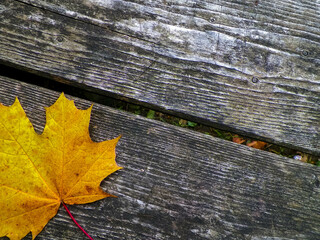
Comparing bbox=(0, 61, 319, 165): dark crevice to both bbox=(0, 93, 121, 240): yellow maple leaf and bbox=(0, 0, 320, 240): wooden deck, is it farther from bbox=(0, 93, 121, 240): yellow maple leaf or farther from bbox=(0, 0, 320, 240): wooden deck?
bbox=(0, 93, 121, 240): yellow maple leaf

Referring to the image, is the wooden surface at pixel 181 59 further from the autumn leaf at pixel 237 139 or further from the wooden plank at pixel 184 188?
the autumn leaf at pixel 237 139

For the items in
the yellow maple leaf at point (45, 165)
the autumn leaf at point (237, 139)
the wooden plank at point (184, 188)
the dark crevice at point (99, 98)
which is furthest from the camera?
the autumn leaf at point (237, 139)

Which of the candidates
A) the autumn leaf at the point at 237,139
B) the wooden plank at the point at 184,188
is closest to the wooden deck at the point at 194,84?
the wooden plank at the point at 184,188

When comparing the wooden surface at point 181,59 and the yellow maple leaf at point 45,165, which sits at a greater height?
the wooden surface at point 181,59

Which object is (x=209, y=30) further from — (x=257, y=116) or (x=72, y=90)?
(x=72, y=90)

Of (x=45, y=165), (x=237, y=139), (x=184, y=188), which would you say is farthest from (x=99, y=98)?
(x=237, y=139)

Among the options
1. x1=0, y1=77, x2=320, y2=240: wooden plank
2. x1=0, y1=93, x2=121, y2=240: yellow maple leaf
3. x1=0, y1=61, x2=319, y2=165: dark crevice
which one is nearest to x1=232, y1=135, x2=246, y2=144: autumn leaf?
x1=0, y1=61, x2=319, y2=165: dark crevice

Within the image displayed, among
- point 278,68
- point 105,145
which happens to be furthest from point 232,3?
point 105,145

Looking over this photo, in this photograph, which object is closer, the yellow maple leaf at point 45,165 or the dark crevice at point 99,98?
the yellow maple leaf at point 45,165
